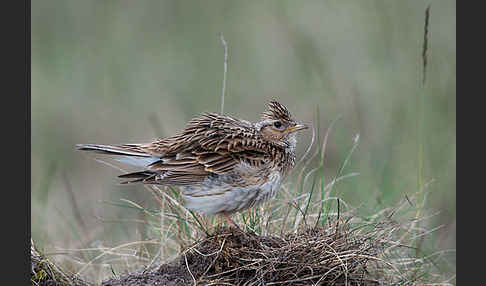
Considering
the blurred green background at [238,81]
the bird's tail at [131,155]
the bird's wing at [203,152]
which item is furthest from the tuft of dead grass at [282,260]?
the blurred green background at [238,81]

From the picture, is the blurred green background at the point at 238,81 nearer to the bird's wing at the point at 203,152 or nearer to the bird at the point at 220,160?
the bird at the point at 220,160

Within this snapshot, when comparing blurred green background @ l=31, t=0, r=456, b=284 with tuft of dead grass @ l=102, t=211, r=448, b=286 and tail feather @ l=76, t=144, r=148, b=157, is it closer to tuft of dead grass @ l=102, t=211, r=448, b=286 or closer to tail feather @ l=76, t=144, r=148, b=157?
tail feather @ l=76, t=144, r=148, b=157

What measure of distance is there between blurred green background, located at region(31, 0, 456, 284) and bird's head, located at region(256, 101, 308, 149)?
8.42 feet

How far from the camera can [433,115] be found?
975cm

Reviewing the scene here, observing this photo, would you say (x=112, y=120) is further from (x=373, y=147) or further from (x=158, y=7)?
(x=373, y=147)

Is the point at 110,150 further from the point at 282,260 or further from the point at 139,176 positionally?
the point at 282,260

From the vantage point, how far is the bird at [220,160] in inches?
231

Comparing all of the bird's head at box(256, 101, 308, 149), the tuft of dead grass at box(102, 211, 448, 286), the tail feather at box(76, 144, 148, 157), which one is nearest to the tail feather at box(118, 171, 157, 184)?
the tail feather at box(76, 144, 148, 157)

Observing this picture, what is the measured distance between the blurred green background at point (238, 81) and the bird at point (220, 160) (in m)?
2.65

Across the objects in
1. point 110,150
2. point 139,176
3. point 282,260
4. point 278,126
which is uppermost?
point 278,126

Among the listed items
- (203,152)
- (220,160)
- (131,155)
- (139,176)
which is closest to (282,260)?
(220,160)

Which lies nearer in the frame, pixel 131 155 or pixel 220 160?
pixel 220 160

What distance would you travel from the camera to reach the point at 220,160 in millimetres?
6039

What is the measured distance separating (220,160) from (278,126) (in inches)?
25.9
